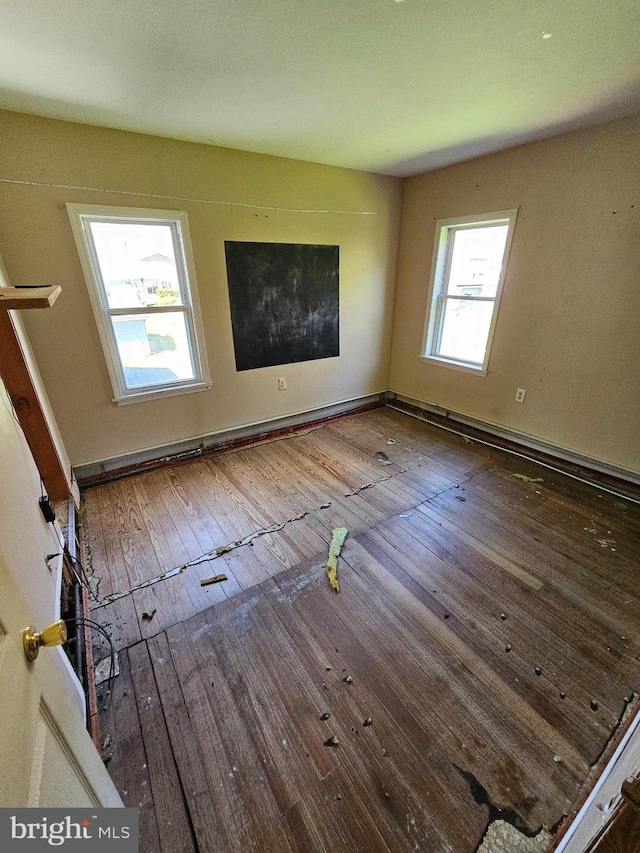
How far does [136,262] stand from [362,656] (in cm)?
287

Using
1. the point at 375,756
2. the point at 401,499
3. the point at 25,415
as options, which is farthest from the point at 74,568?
the point at 401,499

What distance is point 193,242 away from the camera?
2670 mm

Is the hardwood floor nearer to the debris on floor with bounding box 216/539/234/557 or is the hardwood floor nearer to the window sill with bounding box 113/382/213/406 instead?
the debris on floor with bounding box 216/539/234/557

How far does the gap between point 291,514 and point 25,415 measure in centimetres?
164

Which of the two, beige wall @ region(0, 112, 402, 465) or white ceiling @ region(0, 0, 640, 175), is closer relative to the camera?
white ceiling @ region(0, 0, 640, 175)

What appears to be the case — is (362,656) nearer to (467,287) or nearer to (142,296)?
(142,296)

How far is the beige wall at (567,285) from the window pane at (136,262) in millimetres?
2511

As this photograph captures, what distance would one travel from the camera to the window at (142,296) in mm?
2395

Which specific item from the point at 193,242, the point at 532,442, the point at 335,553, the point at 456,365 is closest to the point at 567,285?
the point at 456,365

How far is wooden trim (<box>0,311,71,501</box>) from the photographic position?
1.79m

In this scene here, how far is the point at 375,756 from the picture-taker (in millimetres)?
1213

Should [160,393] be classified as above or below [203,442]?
above

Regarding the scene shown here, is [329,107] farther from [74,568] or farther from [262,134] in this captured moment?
[74,568]

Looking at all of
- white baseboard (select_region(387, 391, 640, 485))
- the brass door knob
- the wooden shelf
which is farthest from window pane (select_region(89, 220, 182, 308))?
white baseboard (select_region(387, 391, 640, 485))
